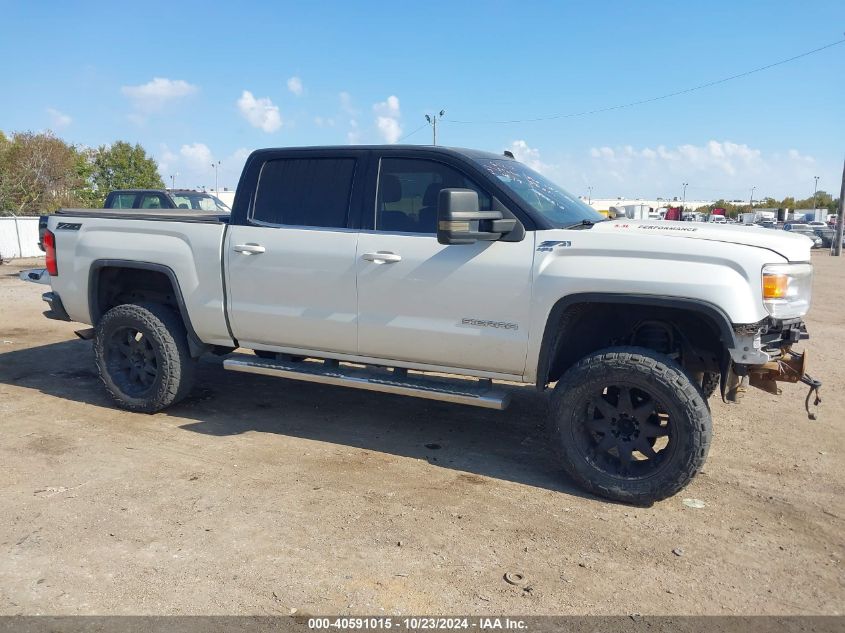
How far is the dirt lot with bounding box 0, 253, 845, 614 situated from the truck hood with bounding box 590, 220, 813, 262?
152 centimetres

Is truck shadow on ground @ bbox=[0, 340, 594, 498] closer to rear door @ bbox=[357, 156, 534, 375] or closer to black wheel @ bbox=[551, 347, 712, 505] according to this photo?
black wheel @ bbox=[551, 347, 712, 505]

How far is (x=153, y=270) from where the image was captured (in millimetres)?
5363

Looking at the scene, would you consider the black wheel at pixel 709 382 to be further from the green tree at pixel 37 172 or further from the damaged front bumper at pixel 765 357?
the green tree at pixel 37 172

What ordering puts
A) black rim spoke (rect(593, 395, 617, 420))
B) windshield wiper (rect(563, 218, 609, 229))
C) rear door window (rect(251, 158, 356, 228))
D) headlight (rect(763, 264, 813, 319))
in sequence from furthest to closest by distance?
rear door window (rect(251, 158, 356, 228))
windshield wiper (rect(563, 218, 609, 229))
black rim spoke (rect(593, 395, 617, 420))
headlight (rect(763, 264, 813, 319))

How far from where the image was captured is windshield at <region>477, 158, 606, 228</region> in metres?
4.41

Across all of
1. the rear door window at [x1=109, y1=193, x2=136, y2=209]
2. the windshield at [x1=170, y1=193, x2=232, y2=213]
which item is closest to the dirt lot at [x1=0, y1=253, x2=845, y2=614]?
the windshield at [x1=170, y1=193, x2=232, y2=213]

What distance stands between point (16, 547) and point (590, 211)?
4.22 metres

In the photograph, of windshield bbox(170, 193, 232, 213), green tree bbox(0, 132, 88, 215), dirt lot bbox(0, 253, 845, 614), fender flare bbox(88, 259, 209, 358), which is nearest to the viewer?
dirt lot bbox(0, 253, 845, 614)

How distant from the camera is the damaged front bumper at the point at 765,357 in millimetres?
3693

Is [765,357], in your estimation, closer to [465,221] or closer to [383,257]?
[465,221]

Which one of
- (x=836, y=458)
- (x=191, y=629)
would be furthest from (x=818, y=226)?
(x=191, y=629)

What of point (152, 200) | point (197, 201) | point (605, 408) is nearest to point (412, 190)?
point (605, 408)

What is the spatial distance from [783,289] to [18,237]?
72.2 feet

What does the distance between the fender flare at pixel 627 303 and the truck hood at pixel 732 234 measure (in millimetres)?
391
